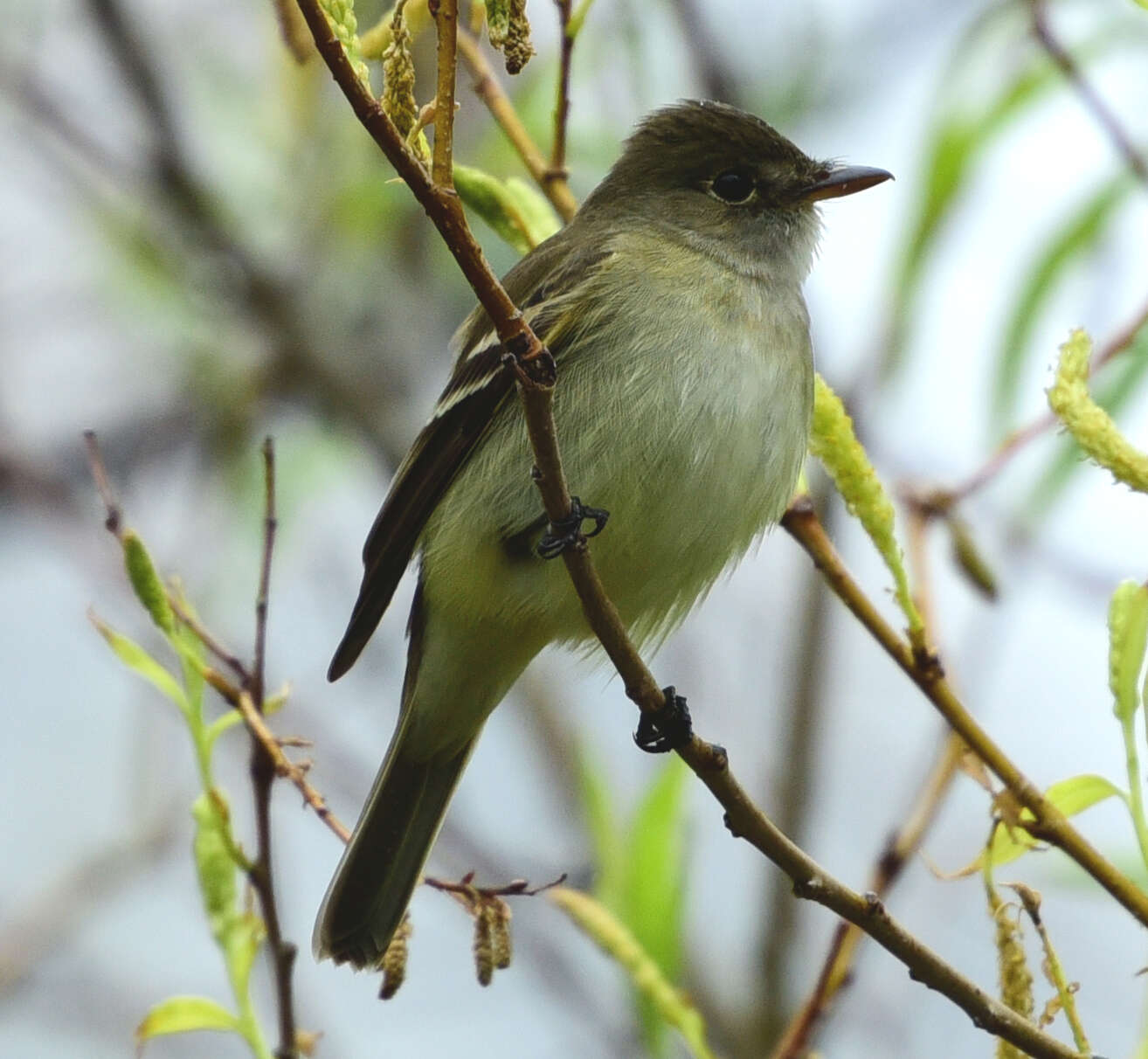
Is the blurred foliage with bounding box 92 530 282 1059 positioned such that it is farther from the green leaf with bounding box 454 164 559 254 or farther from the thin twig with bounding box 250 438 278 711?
the green leaf with bounding box 454 164 559 254

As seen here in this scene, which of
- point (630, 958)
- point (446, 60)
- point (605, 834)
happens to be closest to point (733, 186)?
point (605, 834)

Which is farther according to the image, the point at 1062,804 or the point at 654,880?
the point at 654,880

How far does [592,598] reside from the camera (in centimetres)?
228

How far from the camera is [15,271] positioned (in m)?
7.48

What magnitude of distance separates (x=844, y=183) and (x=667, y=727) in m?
1.56

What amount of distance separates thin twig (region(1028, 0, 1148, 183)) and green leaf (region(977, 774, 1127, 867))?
50.0 inches

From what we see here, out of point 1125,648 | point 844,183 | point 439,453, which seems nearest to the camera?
point 1125,648

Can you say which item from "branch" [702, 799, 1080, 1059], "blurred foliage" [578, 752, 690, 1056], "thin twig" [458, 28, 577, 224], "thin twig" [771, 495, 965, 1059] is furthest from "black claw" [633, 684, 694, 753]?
"thin twig" [458, 28, 577, 224]

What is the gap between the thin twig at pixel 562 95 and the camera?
2393 mm

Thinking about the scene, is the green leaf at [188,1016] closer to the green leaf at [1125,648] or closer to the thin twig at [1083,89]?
the green leaf at [1125,648]

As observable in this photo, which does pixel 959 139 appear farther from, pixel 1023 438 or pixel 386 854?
pixel 386 854

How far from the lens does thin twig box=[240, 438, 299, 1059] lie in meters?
2.16

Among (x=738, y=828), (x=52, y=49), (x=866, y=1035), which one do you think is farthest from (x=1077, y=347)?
(x=52, y=49)

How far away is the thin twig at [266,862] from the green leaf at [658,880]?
67cm
